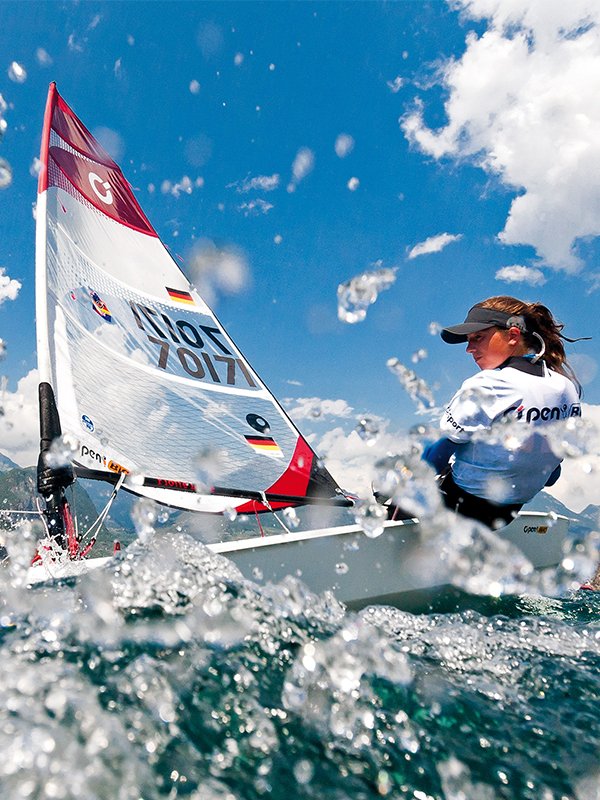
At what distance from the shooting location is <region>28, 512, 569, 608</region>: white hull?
3.07 m

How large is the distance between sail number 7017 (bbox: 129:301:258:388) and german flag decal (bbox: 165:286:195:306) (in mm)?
388

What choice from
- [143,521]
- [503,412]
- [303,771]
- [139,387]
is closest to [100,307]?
[139,387]

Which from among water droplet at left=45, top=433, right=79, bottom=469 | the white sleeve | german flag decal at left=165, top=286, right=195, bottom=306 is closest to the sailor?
the white sleeve

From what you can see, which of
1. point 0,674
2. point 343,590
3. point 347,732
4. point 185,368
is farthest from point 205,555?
point 185,368

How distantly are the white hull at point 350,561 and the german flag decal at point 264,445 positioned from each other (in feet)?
8.82

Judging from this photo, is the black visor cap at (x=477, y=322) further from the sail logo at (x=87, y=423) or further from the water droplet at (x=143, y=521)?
the sail logo at (x=87, y=423)

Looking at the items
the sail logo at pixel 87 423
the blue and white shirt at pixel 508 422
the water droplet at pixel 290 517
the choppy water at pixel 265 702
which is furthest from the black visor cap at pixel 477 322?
the sail logo at pixel 87 423

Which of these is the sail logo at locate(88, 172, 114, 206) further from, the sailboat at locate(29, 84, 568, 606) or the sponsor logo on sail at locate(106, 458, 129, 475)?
the sponsor logo on sail at locate(106, 458, 129, 475)

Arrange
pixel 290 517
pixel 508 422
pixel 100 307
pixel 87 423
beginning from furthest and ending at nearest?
pixel 100 307, pixel 290 517, pixel 87 423, pixel 508 422

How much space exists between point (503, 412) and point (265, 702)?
222 centimetres

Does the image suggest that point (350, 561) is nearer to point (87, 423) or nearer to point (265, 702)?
point (265, 702)

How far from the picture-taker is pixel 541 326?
11.2 feet

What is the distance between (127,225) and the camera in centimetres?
688

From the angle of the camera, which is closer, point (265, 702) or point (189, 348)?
point (265, 702)
